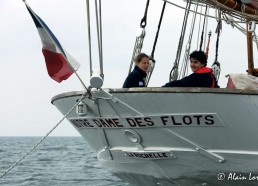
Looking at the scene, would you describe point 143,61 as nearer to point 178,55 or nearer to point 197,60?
point 197,60

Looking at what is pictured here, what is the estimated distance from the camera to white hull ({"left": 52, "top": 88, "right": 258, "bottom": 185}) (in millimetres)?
9242

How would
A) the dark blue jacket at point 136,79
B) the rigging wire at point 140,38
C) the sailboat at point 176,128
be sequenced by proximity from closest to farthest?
the sailboat at point 176,128 → the dark blue jacket at point 136,79 → the rigging wire at point 140,38

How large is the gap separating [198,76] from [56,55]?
207 cm

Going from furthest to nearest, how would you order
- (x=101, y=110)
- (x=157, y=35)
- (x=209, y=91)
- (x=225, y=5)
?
(x=157, y=35) → (x=225, y=5) → (x=101, y=110) → (x=209, y=91)

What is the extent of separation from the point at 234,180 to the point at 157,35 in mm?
4164

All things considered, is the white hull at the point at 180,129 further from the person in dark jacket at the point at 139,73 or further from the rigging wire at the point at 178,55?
the rigging wire at the point at 178,55

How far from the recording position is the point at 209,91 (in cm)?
905

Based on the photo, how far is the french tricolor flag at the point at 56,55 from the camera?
371 inches

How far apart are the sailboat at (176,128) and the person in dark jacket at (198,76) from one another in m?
0.48

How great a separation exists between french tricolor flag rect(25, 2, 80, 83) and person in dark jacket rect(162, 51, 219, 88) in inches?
58.6

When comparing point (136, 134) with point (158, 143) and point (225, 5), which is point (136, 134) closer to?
point (158, 143)

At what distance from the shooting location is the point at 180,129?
31.4 ft

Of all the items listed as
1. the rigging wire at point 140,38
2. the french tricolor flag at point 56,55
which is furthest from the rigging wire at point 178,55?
the french tricolor flag at point 56,55

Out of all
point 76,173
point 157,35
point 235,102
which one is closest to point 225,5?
point 157,35
